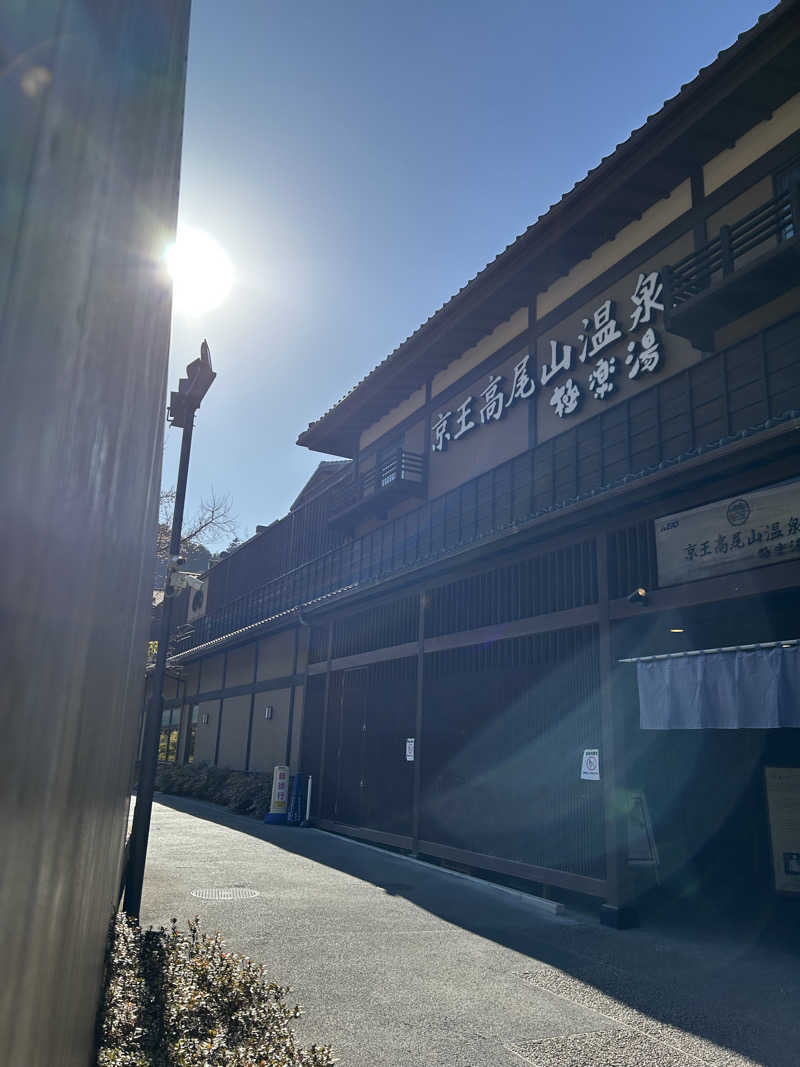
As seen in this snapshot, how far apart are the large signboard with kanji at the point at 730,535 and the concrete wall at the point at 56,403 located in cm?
836

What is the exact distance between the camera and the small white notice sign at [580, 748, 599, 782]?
1018cm

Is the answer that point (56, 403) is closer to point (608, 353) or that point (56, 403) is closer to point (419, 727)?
point (608, 353)

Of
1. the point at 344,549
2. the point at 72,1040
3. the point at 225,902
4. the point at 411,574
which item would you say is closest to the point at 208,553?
the point at 344,549

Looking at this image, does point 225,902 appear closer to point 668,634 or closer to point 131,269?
point 668,634

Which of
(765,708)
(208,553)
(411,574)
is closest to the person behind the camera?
(765,708)

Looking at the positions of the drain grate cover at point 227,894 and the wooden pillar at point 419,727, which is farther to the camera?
the wooden pillar at point 419,727

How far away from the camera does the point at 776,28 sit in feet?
32.9

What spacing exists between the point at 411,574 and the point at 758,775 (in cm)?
688

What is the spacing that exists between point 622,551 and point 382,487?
9.53 m

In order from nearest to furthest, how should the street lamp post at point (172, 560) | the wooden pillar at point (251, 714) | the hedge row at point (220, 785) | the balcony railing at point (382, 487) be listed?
the street lamp post at point (172, 560) → the balcony railing at point (382, 487) → the hedge row at point (220, 785) → the wooden pillar at point (251, 714)

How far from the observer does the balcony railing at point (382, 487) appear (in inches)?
742

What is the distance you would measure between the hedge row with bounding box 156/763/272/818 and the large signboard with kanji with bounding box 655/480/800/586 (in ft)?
46.8

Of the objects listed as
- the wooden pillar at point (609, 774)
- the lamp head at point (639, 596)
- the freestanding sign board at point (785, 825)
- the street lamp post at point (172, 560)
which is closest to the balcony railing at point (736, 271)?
Result: the wooden pillar at point (609, 774)

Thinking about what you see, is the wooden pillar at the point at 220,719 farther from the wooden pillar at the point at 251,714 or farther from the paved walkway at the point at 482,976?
the paved walkway at the point at 482,976
